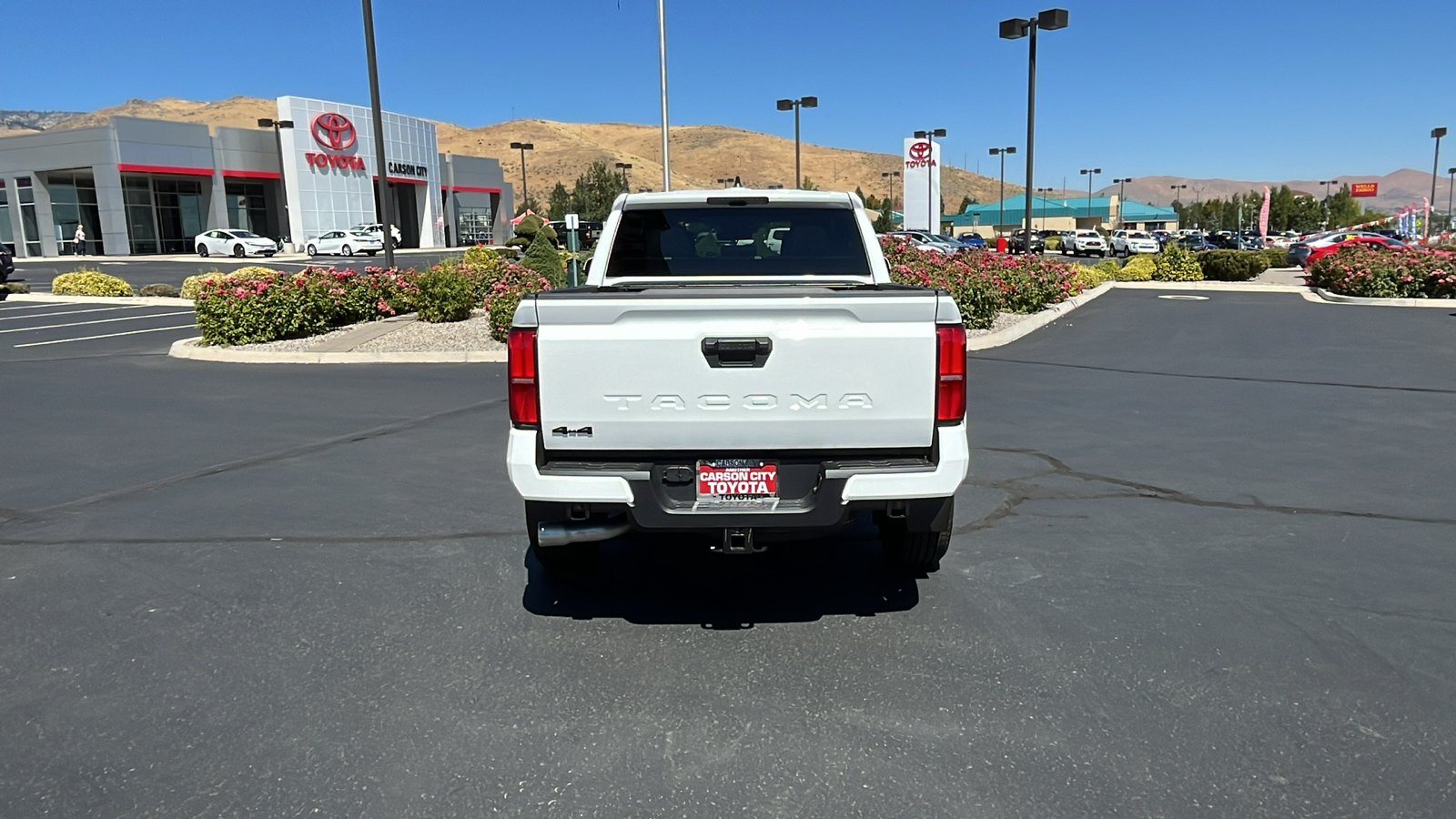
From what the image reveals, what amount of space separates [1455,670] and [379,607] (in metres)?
4.54

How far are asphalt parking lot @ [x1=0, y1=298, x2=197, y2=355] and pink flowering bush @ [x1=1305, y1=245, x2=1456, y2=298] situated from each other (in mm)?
24529

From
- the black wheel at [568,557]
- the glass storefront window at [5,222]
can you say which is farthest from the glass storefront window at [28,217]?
the black wheel at [568,557]

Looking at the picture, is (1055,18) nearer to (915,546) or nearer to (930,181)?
(915,546)

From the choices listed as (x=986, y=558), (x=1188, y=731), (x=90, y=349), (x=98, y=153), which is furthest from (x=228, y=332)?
(x=98, y=153)

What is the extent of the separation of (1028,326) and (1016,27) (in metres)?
11.0

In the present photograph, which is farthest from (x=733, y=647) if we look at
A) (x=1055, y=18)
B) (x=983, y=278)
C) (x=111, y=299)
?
(x=111, y=299)

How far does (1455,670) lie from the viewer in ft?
13.3

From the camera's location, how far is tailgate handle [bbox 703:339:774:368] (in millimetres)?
4004

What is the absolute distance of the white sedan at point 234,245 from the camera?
52250 mm

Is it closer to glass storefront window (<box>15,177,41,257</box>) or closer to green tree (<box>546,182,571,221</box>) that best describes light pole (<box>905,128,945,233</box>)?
green tree (<box>546,182,571,221</box>)

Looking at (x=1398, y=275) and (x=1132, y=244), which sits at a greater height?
(x=1132, y=244)

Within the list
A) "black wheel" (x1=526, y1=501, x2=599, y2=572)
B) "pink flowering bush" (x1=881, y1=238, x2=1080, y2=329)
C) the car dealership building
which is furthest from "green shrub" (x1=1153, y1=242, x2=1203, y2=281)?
the car dealership building

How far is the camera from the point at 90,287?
2895cm

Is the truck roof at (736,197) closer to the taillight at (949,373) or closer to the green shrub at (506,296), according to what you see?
the taillight at (949,373)
